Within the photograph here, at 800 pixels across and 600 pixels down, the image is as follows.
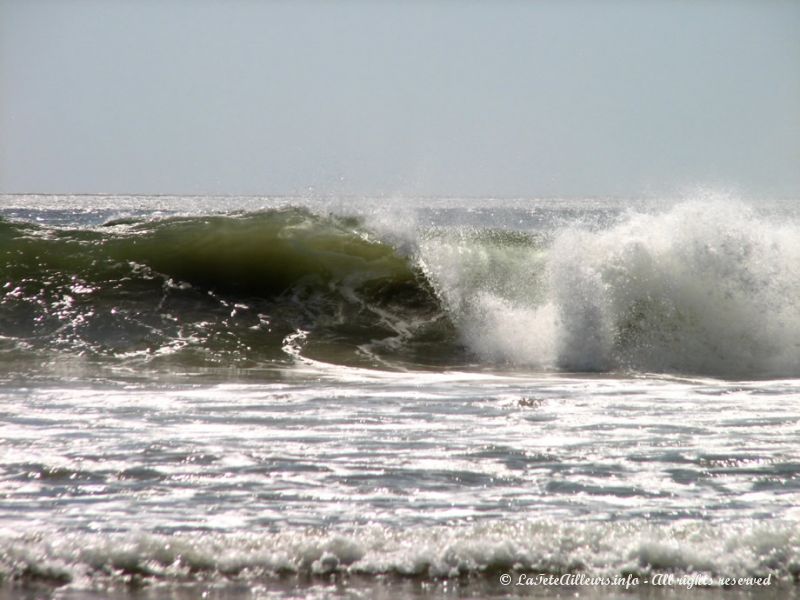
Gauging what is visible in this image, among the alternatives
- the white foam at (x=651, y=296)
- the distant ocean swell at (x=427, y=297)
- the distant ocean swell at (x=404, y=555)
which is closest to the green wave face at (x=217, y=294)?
the distant ocean swell at (x=427, y=297)

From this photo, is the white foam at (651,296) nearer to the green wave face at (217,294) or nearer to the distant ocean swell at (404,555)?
the green wave face at (217,294)

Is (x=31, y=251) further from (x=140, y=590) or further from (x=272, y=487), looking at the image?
(x=140, y=590)

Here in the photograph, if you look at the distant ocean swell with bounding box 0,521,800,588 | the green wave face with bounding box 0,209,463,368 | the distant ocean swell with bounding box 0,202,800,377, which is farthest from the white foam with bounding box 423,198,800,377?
the distant ocean swell with bounding box 0,521,800,588

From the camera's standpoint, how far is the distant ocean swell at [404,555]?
12.5 ft

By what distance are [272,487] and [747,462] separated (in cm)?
264

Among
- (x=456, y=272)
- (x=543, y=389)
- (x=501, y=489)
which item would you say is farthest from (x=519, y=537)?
(x=456, y=272)

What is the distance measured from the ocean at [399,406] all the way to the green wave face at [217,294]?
0.18ft

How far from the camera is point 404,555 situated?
3.90m

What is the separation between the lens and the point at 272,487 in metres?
4.88

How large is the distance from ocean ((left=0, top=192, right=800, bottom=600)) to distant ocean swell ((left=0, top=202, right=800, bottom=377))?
48 mm

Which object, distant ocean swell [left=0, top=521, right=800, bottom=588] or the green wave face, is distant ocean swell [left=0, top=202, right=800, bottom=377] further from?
distant ocean swell [left=0, top=521, right=800, bottom=588]

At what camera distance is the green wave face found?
10.8m

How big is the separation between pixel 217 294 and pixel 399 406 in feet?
21.1

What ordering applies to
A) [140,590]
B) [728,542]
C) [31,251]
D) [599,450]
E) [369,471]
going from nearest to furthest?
[140,590] < [728,542] < [369,471] < [599,450] < [31,251]
